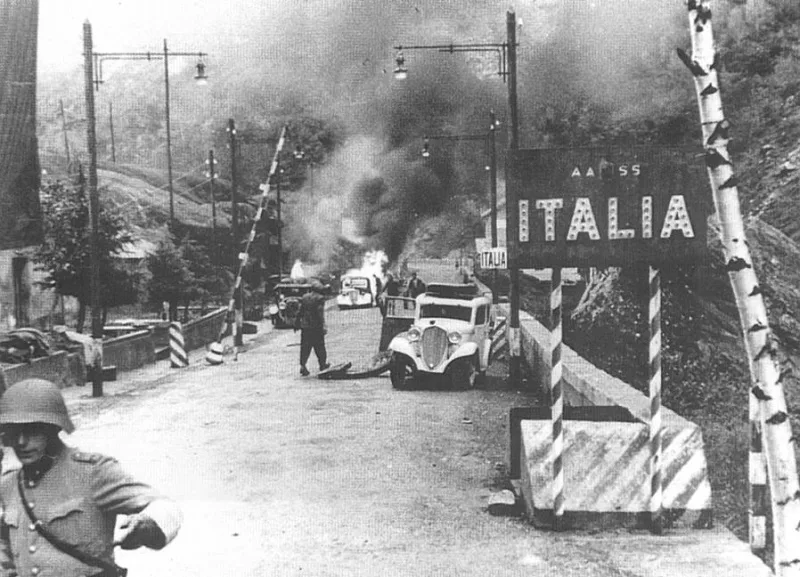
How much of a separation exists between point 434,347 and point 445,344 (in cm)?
20

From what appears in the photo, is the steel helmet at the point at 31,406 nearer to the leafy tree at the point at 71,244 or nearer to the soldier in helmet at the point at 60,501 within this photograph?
the soldier in helmet at the point at 60,501

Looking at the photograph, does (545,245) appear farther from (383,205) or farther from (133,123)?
(133,123)

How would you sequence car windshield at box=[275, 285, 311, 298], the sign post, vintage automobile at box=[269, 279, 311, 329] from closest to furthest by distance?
the sign post
vintage automobile at box=[269, 279, 311, 329]
car windshield at box=[275, 285, 311, 298]

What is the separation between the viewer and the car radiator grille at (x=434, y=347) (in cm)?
1689

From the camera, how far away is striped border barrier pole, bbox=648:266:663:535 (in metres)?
7.19

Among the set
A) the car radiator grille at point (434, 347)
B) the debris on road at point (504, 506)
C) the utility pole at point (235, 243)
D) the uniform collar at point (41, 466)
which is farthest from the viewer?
the utility pole at point (235, 243)

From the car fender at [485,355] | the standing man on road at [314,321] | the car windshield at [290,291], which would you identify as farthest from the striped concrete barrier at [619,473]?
the car windshield at [290,291]

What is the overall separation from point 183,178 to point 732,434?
7016 centimetres

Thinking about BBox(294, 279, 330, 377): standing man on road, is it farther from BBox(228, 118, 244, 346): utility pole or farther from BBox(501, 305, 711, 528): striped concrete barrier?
BBox(501, 305, 711, 528): striped concrete barrier

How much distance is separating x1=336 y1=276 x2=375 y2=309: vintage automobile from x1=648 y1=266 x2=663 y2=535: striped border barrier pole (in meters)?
37.1

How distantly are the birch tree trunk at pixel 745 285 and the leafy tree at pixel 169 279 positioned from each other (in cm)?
3036

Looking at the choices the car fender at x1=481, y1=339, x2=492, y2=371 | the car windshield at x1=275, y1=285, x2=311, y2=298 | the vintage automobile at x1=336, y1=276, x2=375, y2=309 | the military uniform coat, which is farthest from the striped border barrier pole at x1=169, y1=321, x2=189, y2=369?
the vintage automobile at x1=336, y1=276, x2=375, y2=309

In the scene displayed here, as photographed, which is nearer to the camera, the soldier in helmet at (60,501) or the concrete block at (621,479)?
the soldier in helmet at (60,501)

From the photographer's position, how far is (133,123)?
117 metres
